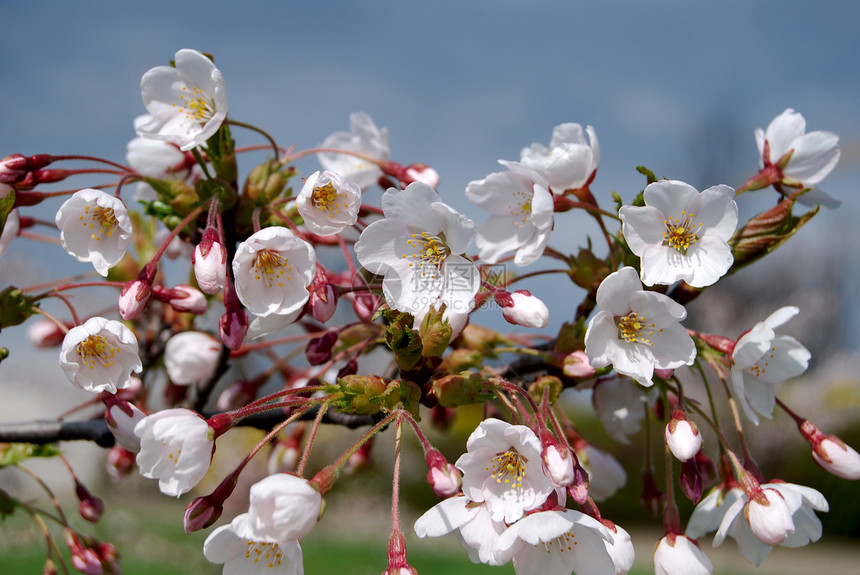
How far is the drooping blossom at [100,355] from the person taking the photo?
1170mm

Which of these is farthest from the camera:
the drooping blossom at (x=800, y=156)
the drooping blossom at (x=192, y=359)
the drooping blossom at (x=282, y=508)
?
the drooping blossom at (x=192, y=359)

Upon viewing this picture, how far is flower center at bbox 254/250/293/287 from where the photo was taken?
3.97 ft

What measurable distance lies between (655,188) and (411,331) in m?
0.51

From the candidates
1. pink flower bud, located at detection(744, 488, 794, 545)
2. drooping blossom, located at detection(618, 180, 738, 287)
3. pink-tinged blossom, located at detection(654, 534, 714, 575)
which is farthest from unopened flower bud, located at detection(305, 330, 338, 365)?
pink flower bud, located at detection(744, 488, 794, 545)

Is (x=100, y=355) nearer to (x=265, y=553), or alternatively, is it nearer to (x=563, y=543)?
(x=265, y=553)

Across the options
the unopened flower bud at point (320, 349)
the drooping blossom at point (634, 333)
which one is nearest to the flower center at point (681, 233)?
the drooping blossom at point (634, 333)

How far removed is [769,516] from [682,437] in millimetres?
216

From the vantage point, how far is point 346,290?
135 centimetres

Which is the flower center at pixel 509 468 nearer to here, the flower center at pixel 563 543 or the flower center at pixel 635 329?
the flower center at pixel 563 543

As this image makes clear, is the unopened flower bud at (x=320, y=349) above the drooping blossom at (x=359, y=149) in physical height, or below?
below

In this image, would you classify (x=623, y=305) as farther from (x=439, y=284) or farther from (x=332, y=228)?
(x=332, y=228)

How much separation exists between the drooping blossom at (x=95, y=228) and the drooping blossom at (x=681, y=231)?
95 centimetres

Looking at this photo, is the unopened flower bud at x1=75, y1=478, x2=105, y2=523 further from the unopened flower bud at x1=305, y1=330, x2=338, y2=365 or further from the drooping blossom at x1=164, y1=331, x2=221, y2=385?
the unopened flower bud at x1=305, y1=330, x2=338, y2=365

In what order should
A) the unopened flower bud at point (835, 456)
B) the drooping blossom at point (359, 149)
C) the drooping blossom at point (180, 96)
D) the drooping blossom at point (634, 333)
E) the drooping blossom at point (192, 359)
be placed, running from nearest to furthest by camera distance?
1. the drooping blossom at point (634, 333)
2. the unopened flower bud at point (835, 456)
3. the drooping blossom at point (180, 96)
4. the drooping blossom at point (192, 359)
5. the drooping blossom at point (359, 149)
